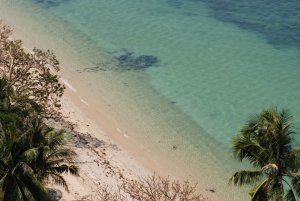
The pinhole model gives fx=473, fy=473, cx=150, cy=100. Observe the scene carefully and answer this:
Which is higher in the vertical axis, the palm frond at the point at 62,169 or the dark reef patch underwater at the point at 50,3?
the palm frond at the point at 62,169

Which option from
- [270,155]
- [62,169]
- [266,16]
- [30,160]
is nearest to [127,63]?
[266,16]

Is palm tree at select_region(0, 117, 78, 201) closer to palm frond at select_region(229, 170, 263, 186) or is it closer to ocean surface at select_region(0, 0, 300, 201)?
palm frond at select_region(229, 170, 263, 186)

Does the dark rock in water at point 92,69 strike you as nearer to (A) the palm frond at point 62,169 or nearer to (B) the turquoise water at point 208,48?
(B) the turquoise water at point 208,48

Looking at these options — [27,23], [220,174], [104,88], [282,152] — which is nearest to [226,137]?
[220,174]

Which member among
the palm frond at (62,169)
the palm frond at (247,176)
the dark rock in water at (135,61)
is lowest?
the dark rock in water at (135,61)

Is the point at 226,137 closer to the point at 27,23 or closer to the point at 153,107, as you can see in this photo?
the point at 153,107

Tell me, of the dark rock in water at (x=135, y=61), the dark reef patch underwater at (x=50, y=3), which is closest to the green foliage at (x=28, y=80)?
the dark rock in water at (x=135, y=61)

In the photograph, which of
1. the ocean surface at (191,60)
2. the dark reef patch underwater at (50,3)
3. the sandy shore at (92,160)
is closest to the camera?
the sandy shore at (92,160)

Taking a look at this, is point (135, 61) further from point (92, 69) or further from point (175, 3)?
point (175, 3)
